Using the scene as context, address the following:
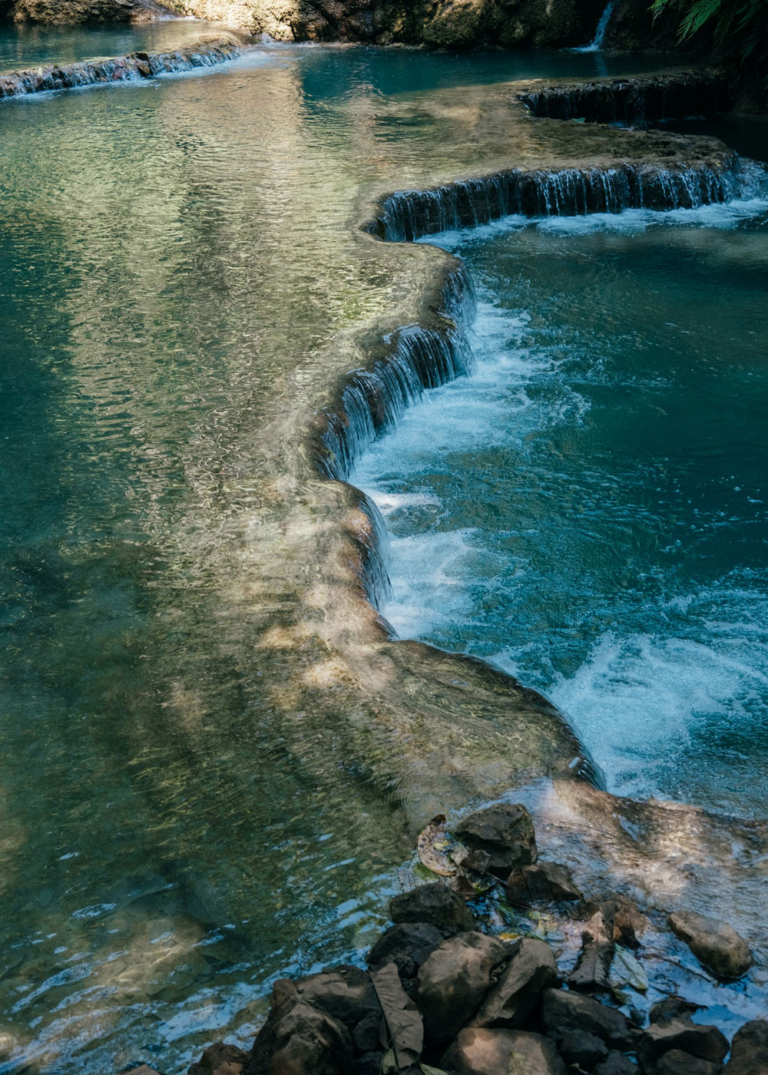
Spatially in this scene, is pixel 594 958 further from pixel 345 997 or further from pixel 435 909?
pixel 345 997

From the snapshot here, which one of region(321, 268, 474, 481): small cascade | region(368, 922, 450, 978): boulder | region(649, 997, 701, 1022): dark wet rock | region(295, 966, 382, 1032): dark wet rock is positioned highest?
region(321, 268, 474, 481): small cascade

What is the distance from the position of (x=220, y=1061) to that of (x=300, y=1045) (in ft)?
0.95

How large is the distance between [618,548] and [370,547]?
1.75 metres

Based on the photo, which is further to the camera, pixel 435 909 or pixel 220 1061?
pixel 435 909

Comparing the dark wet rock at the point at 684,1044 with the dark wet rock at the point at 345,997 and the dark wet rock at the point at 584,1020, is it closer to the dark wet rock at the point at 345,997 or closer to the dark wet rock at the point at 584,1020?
the dark wet rock at the point at 584,1020

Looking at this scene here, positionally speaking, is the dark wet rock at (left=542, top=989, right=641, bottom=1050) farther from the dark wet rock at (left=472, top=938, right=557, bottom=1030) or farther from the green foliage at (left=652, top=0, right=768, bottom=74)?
the green foliage at (left=652, top=0, right=768, bottom=74)

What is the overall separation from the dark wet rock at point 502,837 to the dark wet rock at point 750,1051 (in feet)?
2.58

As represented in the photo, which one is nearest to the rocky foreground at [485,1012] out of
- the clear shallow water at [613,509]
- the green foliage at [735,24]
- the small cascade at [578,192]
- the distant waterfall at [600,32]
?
the clear shallow water at [613,509]

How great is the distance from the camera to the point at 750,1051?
250 centimetres

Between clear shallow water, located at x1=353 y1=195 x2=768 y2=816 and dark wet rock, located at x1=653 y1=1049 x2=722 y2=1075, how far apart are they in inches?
67.1

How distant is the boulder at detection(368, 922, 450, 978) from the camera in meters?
2.77

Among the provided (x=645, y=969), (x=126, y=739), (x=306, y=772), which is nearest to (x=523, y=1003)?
(x=645, y=969)

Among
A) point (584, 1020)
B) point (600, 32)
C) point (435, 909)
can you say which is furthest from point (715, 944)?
point (600, 32)

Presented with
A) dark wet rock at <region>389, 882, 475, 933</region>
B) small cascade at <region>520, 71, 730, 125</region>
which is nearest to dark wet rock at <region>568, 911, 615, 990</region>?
dark wet rock at <region>389, 882, 475, 933</region>
